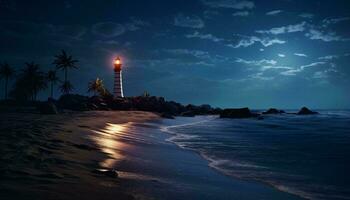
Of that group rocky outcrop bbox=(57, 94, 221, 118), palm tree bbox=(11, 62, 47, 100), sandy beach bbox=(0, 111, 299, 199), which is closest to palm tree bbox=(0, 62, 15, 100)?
palm tree bbox=(11, 62, 47, 100)

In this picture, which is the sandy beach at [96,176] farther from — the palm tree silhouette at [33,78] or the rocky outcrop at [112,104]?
the palm tree silhouette at [33,78]

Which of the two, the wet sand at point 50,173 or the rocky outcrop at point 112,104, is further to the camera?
the rocky outcrop at point 112,104

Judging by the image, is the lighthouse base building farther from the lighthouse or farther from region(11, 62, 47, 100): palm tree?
region(11, 62, 47, 100): palm tree

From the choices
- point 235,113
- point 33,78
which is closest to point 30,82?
point 33,78

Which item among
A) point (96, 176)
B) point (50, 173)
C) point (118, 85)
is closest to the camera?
point (50, 173)

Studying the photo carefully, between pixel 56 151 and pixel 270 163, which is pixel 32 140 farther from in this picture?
pixel 270 163

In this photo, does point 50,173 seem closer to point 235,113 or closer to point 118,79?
point 235,113

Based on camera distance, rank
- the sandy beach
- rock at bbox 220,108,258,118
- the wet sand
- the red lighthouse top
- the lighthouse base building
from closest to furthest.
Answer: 1. the wet sand
2. the sandy beach
3. rock at bbox 220,108,258,118
4. the lighthouse base building
5. the red lighthouse top

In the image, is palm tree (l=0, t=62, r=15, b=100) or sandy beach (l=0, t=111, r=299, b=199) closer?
sandy beach (l=0, t=111, r=299, b=199)

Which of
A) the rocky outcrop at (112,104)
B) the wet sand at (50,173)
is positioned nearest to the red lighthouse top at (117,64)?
the rocky outcrop at (112,104)

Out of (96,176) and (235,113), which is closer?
(96,176)

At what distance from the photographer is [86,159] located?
23.3 feet

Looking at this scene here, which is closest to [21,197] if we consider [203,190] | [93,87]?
[203,190]

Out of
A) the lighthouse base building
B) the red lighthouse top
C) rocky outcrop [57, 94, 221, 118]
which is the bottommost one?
rocky outcrop [57, 94, 221, 118]
